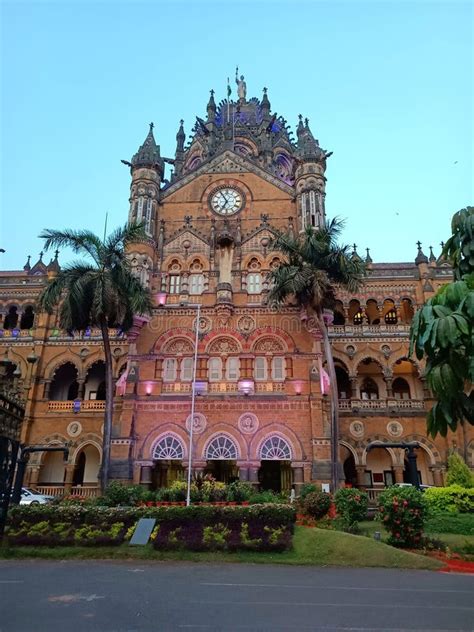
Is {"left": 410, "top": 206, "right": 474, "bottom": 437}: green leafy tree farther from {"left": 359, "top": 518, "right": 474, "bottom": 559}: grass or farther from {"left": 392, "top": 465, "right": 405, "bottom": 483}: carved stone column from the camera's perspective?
{"left": 392, "top": 465, "right": 405, "bottom": 483}: carved stone column

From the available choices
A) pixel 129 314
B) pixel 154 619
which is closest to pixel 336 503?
pixel 154 619

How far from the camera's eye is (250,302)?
3366 centimetres

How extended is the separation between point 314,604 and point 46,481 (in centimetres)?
3186

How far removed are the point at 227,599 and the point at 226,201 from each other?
32.4 meters

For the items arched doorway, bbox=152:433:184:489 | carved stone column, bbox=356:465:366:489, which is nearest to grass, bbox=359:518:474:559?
carved stone column, bbox=356:465:366:489

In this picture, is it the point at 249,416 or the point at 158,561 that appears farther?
the point at 249,416

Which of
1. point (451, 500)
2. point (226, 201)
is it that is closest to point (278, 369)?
point (451, 500)

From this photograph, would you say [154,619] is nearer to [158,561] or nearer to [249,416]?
[158,561]

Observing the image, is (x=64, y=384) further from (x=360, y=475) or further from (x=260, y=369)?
(x=360, y=475)

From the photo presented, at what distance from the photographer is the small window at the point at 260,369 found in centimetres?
3170

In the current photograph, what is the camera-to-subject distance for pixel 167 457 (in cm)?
3006

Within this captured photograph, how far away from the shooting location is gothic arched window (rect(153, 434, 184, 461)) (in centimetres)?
3005

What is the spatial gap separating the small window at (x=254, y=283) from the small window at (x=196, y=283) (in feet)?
11.5

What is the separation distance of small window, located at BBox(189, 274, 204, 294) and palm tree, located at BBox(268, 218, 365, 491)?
7.22 meters
